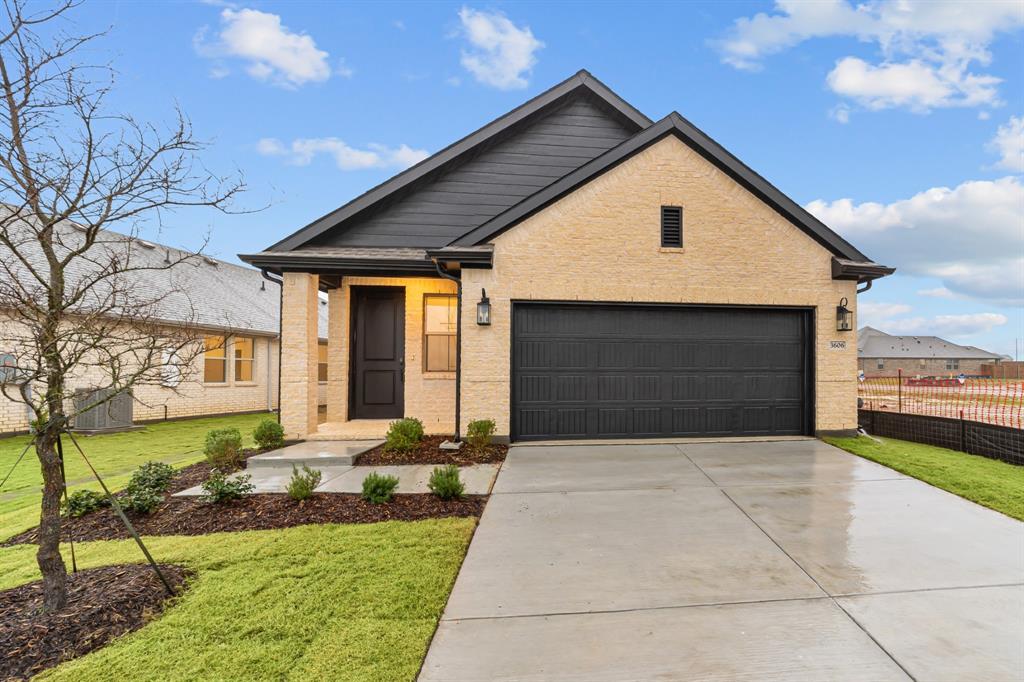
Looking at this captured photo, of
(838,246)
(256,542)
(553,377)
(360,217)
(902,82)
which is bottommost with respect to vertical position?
(256,542)

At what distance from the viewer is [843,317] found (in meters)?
8.02

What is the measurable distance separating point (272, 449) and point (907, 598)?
27.1 ft

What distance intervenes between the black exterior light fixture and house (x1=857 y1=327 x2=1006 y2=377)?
55.3 metres

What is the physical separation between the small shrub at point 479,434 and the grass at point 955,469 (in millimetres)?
6025

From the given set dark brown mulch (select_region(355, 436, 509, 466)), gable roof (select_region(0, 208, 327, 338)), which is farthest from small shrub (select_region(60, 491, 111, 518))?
gable roof (select_region(0, 208, 327, 338))

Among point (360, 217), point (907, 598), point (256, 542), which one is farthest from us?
point (360, 217)

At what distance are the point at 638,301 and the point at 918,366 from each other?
6583 cm

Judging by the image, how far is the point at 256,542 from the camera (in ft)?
12.7

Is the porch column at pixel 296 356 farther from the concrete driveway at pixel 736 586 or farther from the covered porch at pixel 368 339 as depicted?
the concrete driveway at pixel 736 586

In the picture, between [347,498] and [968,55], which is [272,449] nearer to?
[347,498]

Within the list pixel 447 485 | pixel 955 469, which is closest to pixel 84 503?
pixel 447 485

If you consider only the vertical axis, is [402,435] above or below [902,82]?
below

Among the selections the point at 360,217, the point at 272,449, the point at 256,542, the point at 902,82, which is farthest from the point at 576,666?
the point at 902,82

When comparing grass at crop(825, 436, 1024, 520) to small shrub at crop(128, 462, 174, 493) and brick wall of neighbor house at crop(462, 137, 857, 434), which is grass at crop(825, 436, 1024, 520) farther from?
small shrub at crop(128, 462, 174, 493)
